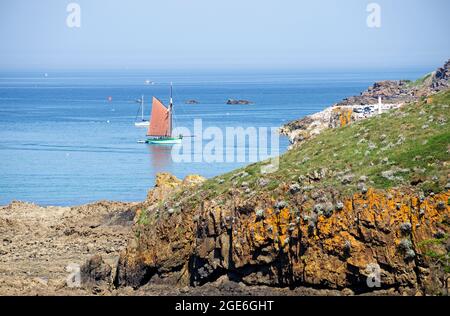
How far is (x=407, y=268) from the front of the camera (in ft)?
82.2

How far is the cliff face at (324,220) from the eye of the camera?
25.3 metres

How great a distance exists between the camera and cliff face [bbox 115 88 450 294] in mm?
25328

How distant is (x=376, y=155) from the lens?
94.5ft

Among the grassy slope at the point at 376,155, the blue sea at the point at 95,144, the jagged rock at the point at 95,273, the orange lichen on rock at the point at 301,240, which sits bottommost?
the jagged rock at the point at 95,273

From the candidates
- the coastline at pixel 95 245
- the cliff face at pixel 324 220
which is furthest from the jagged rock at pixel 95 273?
the cliff face at pixel 324 220

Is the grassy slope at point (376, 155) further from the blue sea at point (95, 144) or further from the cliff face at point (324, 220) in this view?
the blue sea at point (95, 144)

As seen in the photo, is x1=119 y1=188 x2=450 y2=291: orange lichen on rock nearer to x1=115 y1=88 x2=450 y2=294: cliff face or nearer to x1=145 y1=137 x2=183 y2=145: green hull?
x1=115 y1=88 x2=450 y2=294: cliff face

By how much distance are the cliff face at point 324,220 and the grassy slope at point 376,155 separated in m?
0.04

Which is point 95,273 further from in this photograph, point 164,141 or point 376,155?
point 164,141

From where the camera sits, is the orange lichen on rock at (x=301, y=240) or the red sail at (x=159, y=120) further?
the red sail at (x=159, y=120)

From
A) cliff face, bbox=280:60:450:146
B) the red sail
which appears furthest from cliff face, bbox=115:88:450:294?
the red sail

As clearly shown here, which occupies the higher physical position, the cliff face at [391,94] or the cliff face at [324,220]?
the cliff face at [391,94]
